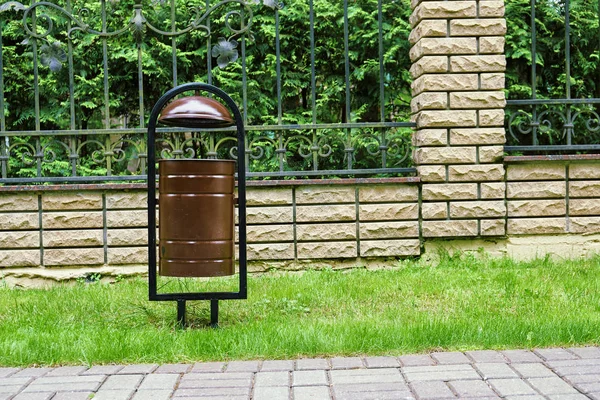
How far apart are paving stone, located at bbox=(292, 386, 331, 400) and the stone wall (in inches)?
112

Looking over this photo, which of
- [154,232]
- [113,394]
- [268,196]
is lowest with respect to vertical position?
[113,394]

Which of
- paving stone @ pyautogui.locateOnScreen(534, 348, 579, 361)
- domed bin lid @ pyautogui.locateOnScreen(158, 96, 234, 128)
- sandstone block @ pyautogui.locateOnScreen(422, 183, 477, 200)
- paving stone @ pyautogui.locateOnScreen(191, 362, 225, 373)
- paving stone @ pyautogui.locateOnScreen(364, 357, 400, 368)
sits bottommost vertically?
paving stone @ pyautogui.locateOnScreen(191, 362, 225, 373)

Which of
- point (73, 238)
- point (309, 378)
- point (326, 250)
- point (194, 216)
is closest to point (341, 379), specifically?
point (309, 378)

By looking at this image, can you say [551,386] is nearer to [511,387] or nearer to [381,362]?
[511,387]

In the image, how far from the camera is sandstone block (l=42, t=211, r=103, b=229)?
5.54m

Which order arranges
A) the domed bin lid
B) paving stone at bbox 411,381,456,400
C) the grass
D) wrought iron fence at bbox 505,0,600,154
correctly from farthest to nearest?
wrought iron fence at bbox 505,0,600,154
the domed bin lid
the grass
paving stone at bbox 411,381,456,400

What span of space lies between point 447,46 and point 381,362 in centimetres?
325

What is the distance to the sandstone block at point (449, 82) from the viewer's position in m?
5.61

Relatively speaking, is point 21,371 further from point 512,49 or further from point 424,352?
point 512,49

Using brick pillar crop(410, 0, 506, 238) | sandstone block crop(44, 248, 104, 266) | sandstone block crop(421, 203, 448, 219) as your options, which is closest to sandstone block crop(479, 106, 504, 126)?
brick pillar crop(410, 0, 506, 238)

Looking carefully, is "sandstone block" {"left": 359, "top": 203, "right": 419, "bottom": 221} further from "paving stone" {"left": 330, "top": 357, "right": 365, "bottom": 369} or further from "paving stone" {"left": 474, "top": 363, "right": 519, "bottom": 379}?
"paving stone" {"left": 474, "top": 363, "right": 519, "bottom": 379}

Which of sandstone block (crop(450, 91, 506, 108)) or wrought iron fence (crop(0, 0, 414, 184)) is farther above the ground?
wrought iron fence (crop(0, 0, 414, 184))

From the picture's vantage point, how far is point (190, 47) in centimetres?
688

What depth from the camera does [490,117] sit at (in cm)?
564
